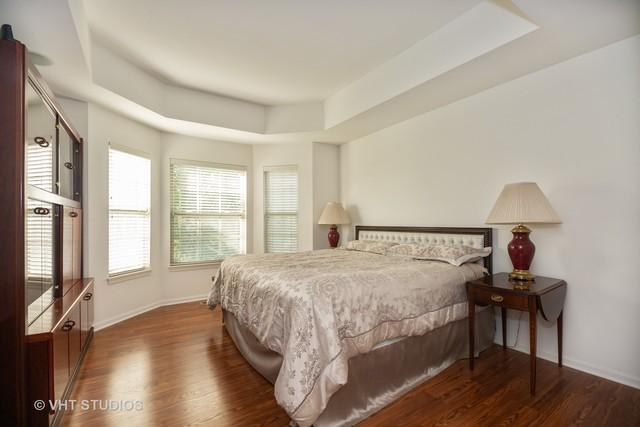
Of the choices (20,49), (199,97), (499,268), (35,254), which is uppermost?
(199,97)

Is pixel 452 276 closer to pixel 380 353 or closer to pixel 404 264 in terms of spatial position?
pixel 404 264

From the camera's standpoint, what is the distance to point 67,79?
265 cm

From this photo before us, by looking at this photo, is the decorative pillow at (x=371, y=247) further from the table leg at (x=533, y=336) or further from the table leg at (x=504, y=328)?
the table leg at (x=533, y=336)

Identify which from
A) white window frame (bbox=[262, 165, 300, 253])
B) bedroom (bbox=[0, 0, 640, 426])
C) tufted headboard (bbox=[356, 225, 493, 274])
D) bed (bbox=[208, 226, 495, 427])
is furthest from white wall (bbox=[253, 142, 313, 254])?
bed (bbox=[208, 226, 495, 427])

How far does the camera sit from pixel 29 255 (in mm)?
1588

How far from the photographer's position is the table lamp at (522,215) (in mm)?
2199

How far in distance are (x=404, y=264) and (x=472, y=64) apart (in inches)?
68.9

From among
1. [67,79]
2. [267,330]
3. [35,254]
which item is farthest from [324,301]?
[67,79]

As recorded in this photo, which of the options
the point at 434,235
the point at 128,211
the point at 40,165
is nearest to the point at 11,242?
the point at 40,165

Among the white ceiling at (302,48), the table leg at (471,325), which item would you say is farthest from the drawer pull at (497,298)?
the white ceiling at (302,48)

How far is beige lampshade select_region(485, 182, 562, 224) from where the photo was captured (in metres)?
2.19

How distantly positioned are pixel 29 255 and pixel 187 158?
303 cm

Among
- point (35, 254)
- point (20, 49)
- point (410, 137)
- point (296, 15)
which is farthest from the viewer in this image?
point (410, 137)

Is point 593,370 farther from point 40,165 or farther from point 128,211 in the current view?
point 128,211
